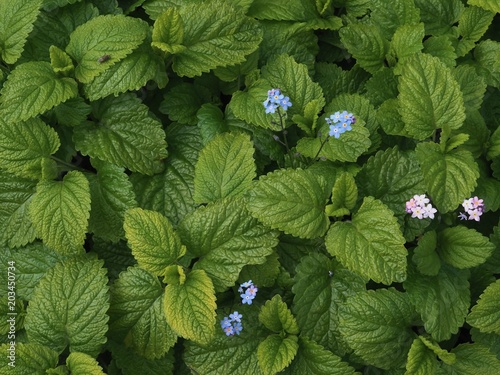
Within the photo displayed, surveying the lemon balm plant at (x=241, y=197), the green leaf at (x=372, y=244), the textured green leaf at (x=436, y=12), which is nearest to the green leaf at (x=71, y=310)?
the lemon balm plant at (x=241, y=197)

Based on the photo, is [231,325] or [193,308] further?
[231,325]

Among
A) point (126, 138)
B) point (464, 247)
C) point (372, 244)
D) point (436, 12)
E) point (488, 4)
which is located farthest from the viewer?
point (436, 12)

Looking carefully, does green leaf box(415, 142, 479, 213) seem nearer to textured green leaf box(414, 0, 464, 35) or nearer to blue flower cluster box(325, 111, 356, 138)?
blue flower cluster box(325, 111, 356, 138)

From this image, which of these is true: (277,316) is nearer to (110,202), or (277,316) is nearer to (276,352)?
(276,352)

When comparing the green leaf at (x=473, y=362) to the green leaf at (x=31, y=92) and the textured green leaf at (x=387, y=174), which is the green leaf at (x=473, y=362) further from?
the green leaf at (x=31, y=92)

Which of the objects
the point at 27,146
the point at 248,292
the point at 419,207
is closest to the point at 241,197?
the point at 248,292

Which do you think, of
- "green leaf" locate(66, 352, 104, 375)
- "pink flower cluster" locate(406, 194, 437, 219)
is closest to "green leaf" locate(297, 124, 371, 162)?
"pink flower cluster" locate(406, 194, 437, 219)
